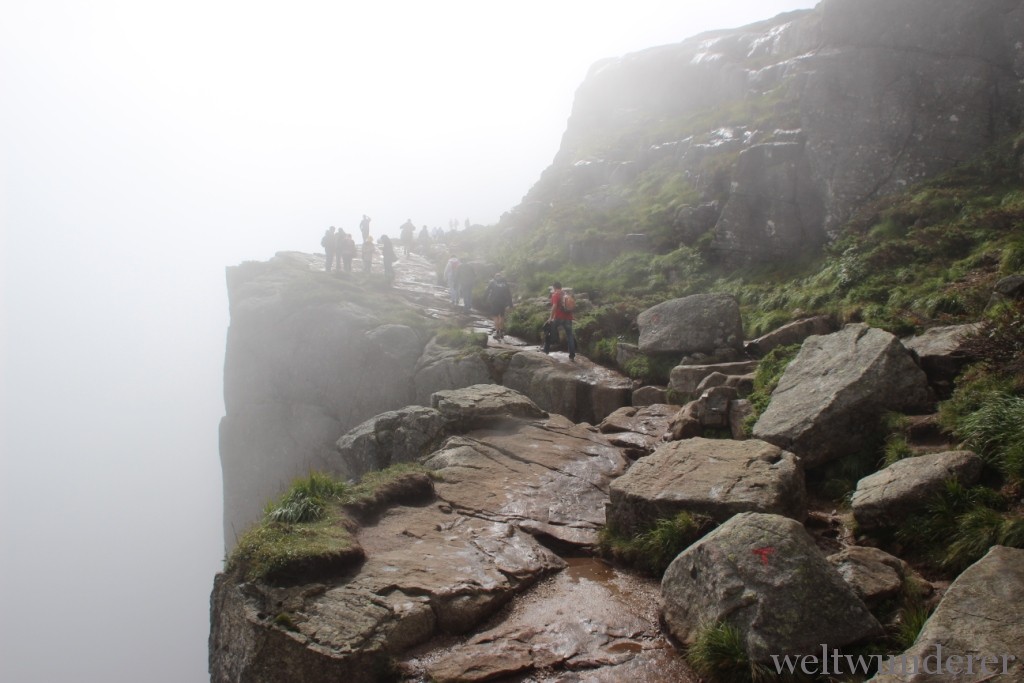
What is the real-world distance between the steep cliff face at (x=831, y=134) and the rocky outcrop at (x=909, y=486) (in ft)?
56.2

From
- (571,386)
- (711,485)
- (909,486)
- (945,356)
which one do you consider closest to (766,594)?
(711,485)

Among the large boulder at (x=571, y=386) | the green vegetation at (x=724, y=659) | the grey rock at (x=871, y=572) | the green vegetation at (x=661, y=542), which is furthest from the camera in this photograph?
the large boulder at (x=571, y=386)

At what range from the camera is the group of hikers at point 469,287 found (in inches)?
881

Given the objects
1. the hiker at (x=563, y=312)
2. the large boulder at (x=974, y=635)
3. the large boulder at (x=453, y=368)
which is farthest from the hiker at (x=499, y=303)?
the large boulder at (x=974, y=635)

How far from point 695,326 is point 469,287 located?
49.2 ft

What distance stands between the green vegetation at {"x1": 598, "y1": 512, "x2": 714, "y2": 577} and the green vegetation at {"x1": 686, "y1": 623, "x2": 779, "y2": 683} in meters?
2.21

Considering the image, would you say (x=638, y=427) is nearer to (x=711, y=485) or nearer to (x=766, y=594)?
(x=711, y=485)

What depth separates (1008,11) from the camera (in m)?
21.6

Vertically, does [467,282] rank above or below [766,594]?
above

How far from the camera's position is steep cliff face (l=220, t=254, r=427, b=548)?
2795cm

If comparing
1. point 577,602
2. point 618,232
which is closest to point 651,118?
point 618,232

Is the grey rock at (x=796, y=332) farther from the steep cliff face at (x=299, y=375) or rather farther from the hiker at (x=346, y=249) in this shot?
the hiker at (x=346, y=249)

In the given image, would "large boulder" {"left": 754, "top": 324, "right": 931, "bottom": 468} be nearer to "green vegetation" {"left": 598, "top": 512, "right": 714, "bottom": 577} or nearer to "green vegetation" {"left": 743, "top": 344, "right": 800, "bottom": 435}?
"green vegetation" {"left": 743, "top": 344, "right": 800, "bottom": 435}

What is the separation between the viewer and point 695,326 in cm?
1953
